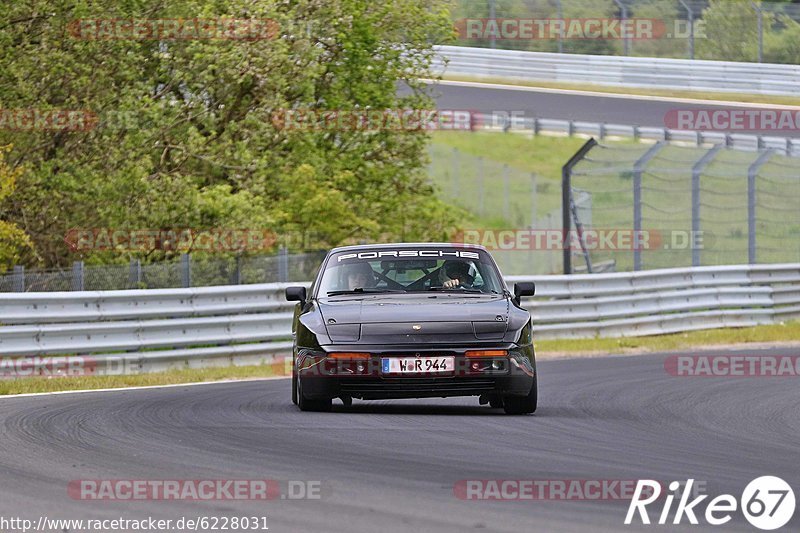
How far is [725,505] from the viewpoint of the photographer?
7.04 metres

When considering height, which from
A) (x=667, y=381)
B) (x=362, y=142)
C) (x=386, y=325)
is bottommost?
(x=667, y=381)

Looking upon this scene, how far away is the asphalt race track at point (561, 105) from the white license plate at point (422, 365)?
30051mm

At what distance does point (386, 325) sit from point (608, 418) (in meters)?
1.84

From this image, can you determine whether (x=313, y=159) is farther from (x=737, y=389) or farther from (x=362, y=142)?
(x=737, y=389)

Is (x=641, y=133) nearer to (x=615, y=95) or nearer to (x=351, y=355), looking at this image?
(x=615, y=95)

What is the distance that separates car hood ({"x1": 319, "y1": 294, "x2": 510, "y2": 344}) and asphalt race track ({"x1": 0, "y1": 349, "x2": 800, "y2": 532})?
61cm

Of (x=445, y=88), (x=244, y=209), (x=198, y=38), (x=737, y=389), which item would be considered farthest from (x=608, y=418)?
(x=445, y=88)

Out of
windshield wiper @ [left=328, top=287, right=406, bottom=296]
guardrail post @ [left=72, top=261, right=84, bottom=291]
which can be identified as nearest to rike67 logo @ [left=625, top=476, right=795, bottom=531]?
windshield wiper @ [left=328, top=287, right=406, bottom=296]

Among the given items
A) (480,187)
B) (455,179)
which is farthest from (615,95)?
(455,179)

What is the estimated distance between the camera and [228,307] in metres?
18.6

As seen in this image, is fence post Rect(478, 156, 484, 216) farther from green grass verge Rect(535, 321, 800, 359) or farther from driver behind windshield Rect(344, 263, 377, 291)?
driver behind windshield Rect(344, 263, 377, 291)

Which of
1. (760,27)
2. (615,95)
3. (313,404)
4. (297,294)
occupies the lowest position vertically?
(313,404)

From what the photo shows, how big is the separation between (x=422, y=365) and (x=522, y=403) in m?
0.95

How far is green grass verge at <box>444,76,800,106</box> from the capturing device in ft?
132
